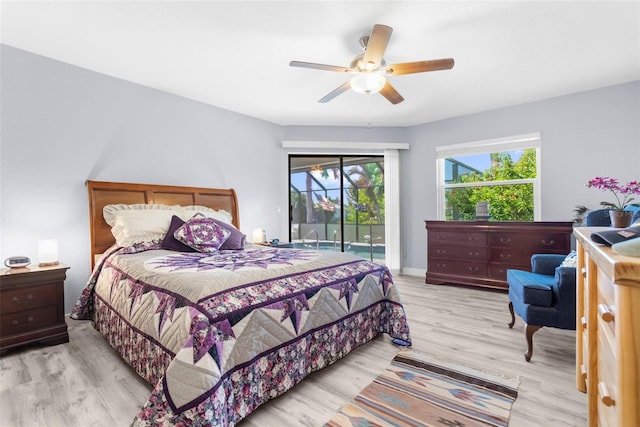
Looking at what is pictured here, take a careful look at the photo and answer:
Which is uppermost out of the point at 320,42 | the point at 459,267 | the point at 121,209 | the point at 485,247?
the point at 320,42

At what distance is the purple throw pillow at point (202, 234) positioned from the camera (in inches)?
111

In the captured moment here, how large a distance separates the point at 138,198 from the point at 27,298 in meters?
1.32

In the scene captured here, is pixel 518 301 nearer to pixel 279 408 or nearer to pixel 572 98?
pixel 279 408

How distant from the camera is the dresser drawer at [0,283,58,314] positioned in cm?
229

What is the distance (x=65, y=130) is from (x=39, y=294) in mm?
1545

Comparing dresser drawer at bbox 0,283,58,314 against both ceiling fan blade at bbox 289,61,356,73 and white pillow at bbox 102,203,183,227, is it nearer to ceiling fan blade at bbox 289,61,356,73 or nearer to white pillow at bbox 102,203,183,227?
white pillow at bbox 102,203,183,227

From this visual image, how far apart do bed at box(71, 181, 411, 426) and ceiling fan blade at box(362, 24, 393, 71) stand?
152cm

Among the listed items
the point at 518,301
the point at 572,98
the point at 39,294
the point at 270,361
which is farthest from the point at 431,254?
the point at 39,294

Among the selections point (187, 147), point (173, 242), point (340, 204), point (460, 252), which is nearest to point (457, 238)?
point (460, 252)

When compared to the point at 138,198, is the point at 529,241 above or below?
below

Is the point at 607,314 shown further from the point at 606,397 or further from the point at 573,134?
the point at 573,134

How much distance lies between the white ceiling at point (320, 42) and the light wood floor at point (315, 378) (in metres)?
2.46

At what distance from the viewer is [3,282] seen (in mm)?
2254

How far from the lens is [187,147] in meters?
3.92
